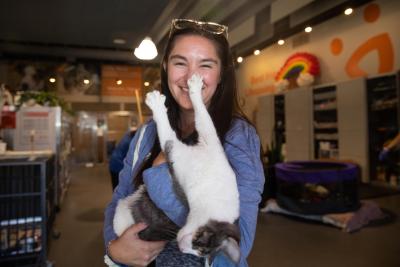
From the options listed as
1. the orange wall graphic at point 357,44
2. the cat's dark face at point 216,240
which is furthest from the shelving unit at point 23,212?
the orange wall graphic at point 357,44

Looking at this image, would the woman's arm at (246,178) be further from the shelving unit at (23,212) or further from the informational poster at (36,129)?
the informational poster at (36,129)

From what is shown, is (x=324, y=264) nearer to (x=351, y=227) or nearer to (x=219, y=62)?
(x=351, y=227)

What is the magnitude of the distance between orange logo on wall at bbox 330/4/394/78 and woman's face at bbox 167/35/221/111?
5.54 m

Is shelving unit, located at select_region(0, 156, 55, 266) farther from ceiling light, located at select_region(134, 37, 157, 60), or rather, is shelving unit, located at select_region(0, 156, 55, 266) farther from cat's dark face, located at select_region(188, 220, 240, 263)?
cat's dark face, located at select_region(188, 220, 240, 263)

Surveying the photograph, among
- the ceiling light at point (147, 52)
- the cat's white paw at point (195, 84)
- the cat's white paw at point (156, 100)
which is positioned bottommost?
the cat's white paw at point (156, 100)

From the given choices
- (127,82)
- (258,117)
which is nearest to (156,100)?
(127,82)

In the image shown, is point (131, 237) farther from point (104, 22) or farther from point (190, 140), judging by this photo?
point (104, 22)

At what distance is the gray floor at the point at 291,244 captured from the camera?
254 centimetres

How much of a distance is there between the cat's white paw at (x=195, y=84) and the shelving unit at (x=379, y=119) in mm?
5254

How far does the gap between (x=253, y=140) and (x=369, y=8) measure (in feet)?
19.8

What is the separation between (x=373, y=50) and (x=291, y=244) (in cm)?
428

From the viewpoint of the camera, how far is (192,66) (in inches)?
26.3

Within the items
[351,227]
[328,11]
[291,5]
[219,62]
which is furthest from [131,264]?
[328,11]

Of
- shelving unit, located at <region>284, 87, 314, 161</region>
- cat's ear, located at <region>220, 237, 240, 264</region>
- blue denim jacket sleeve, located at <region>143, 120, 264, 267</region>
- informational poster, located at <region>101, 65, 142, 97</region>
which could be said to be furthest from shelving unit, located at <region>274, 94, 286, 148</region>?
cat's ear, located at <region>220, 237, 240, 264</region>
